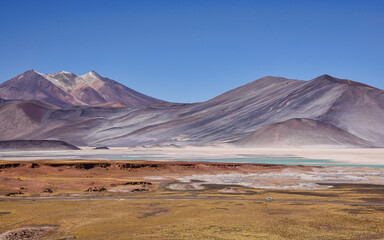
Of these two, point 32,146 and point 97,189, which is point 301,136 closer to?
point 32,146

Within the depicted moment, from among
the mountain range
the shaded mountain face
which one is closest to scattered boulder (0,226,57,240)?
the shaded mountain face

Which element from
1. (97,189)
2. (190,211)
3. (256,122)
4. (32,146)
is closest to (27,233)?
(190,211)

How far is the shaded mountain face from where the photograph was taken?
114 m

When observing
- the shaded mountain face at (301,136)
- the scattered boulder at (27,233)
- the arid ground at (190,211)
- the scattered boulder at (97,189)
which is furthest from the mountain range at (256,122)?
the scattered boulder at (27,233)

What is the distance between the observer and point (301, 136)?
386 feet

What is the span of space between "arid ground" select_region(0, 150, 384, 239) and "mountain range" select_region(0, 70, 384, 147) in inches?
3518

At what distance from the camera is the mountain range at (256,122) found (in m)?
122

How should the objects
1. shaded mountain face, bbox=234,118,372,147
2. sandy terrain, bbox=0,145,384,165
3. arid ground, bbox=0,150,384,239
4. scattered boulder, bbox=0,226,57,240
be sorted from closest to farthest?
scattered boulder, bbox=0,226,57,240
arid ground, bbox=0,150,384,239
sandy terrain, bbox=0,145,384,165
shaded mountain face, bbox=234,118,372,147

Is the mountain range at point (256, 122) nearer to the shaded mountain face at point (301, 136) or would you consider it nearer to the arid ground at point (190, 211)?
the shaded mountain face at point (301, 136)

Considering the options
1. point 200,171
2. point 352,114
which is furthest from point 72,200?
point 352,114

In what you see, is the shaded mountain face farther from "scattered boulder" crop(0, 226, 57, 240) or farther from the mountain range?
"scattered boulder" crop(0, 226, 57, 240)

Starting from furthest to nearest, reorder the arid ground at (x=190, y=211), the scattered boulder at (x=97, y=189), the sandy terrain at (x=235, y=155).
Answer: the sandy terrain at (x=235, y=155), the scattered boulder at (x=97, y=189), the arid ground at (x=190, y=211)

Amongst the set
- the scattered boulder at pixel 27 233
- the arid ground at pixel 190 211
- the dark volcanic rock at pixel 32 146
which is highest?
the dark volcanic rock at pixel 32 146

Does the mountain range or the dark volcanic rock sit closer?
the dark volcanic rock
